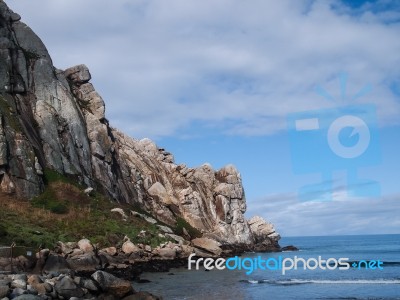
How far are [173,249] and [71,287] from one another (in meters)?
35.7

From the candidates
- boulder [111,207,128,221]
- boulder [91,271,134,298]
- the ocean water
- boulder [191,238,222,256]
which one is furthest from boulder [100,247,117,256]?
boulder [91,271,134,298]

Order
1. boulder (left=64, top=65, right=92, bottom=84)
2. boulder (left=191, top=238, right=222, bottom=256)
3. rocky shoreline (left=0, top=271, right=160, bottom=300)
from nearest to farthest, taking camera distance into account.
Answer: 1. rocky shoreline (left=0, top=271, right=160, bottom=300)
2. boulder (left=191, top=238, right=222, bottom=256)
3. boulder (left=64, top=65, right=92, bottom=84)

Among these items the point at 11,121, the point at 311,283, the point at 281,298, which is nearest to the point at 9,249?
the point at 281,298

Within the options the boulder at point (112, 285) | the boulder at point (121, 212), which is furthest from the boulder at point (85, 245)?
the boulder at point (112, 285)

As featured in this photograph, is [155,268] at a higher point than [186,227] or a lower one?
lower

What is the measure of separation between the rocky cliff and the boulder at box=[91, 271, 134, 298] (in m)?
32.4

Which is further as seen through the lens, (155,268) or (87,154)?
(87,154)

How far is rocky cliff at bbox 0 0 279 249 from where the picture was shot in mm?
61103

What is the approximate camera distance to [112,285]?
28297mm

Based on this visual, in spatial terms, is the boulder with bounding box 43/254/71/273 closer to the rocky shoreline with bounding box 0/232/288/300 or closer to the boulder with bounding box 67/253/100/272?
the rocky shoreline with bounding box 0/232/288/300

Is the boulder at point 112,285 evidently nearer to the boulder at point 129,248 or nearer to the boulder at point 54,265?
the boulder at point 54,265

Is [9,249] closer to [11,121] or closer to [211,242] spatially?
[11,121]

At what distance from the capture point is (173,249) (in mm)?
61656

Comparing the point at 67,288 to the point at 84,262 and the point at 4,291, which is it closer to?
the point at 4,291
